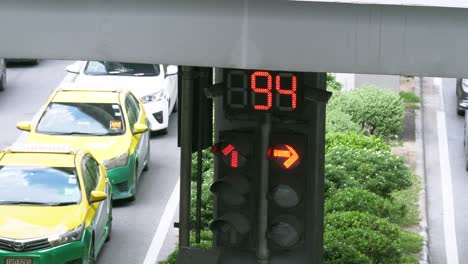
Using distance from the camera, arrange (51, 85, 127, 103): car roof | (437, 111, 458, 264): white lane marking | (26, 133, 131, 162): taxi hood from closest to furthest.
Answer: (437, 111, 458, 264): white lane marking
(26, 133, 131, 162): taxi hood
(51, 85, 127, 103): car roof

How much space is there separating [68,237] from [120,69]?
10.3m

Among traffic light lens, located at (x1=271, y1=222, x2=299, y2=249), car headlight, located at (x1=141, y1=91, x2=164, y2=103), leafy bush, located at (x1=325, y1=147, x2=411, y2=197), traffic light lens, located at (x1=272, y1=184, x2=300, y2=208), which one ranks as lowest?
traffic light lens, located at (x1=271, y1=222, x2=299, y2=249)

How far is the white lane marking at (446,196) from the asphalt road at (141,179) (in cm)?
424

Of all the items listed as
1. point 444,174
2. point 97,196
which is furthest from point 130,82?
point 97,196

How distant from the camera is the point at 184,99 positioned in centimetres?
1214

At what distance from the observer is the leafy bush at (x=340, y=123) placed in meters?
26.3

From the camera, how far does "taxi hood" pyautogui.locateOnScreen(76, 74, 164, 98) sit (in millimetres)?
27312

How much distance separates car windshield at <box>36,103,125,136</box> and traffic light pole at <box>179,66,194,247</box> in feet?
36.8

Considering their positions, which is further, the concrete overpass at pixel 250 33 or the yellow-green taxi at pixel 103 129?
the yellow-green taxi at pixel 103 129

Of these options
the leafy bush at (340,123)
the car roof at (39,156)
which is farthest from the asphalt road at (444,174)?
the car roof at (39,156)

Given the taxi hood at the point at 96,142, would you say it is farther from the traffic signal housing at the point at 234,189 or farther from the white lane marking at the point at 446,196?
the traffic signal housing at the point at 234,189

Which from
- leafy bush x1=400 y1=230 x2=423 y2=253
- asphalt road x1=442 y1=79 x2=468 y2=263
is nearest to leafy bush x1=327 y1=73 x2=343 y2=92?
asphalt road x1=442 y1=79 x2=468 y2=263

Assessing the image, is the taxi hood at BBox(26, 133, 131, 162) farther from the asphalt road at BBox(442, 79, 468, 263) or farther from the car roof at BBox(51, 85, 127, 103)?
the asphalt road at BBox(442, 79, 468, 263)

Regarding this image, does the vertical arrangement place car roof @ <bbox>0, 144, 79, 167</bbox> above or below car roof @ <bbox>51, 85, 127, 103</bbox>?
below
